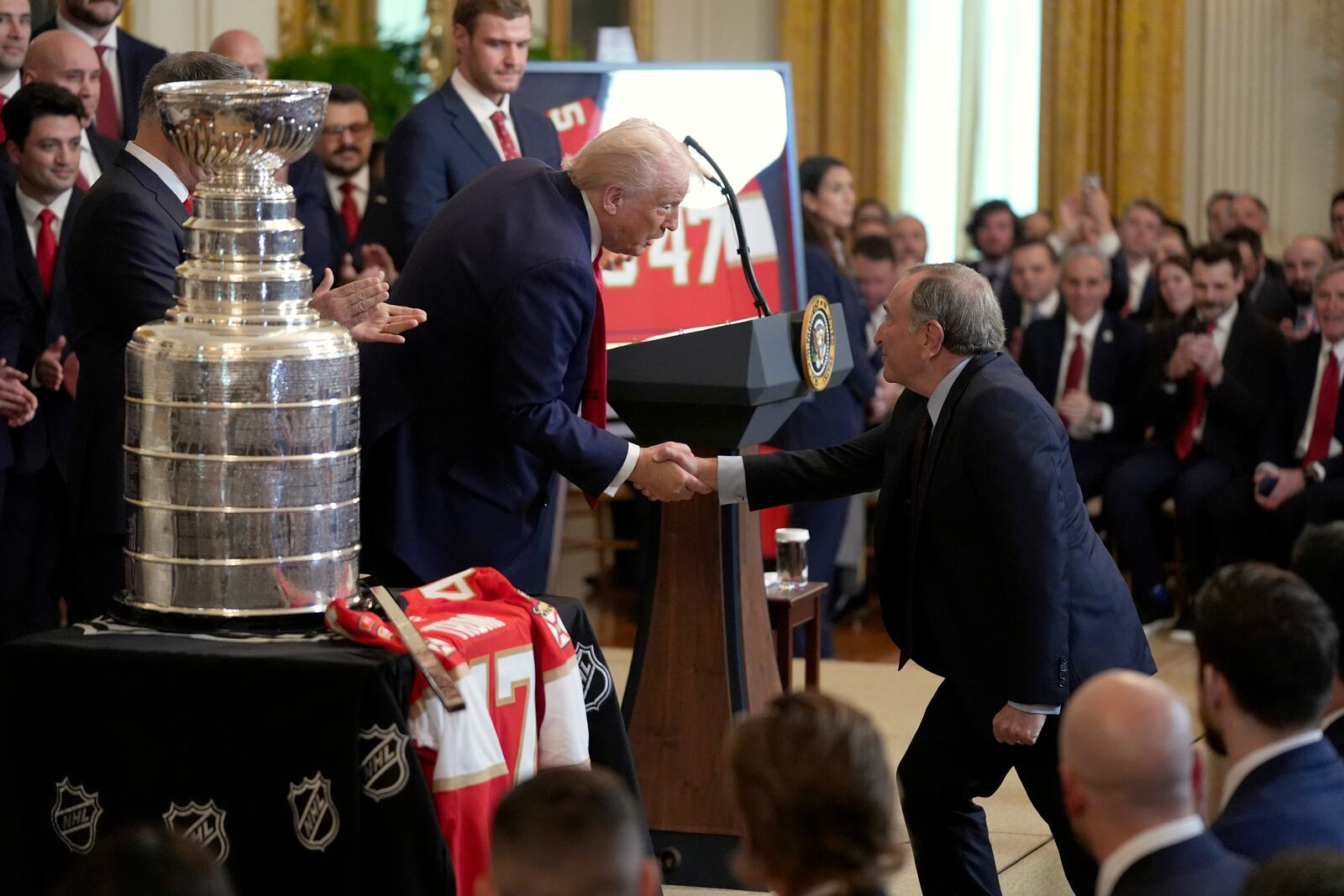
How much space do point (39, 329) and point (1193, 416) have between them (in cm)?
423

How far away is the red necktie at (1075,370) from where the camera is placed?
711 centimetres

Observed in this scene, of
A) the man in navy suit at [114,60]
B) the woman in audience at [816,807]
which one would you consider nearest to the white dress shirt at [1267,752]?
the woman in audience at [816,807]

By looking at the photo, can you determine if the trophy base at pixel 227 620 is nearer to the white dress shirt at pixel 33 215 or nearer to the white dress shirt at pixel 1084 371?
the white dress shirt at pixel 33 215

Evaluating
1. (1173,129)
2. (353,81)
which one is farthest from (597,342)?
(1173,129)

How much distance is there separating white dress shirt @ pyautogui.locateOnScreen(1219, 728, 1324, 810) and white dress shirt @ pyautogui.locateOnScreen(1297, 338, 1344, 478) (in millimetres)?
4352

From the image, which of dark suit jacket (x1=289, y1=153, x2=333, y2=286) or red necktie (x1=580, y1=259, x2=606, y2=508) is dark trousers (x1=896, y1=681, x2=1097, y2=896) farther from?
dark suit jacket (x1=289, y1=153, x2=333, y2=286)

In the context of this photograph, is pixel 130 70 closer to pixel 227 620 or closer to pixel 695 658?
pixel 695 658

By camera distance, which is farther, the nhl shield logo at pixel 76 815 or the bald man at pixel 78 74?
the bald man at pixel 78 74

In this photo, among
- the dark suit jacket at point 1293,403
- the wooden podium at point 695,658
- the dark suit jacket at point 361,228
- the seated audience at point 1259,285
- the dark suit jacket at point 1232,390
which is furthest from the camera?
the seated audience at point 1259,285

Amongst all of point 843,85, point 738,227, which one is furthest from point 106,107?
point 843,85

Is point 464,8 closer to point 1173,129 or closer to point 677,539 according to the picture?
point 677,539

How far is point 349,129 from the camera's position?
643 centimetres

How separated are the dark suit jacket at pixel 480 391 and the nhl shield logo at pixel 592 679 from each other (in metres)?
0.30

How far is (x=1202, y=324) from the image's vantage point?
6.91 metres
